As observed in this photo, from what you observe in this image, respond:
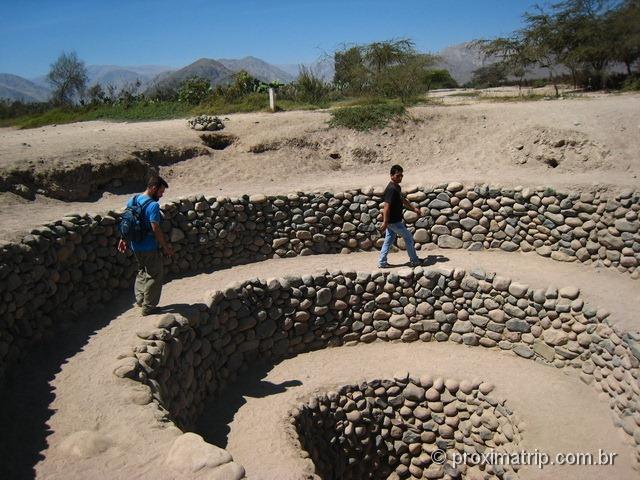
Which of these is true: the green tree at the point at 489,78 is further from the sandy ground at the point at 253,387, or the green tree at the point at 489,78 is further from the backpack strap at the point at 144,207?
the backpack strap at the point at 144,207

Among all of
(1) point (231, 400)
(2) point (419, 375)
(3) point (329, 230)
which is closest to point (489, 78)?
(3) point (329, 230)

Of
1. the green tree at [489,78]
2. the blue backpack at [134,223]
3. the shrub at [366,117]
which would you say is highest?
the green tree at [489,78]

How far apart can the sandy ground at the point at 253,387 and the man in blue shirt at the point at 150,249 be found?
1.05 feet

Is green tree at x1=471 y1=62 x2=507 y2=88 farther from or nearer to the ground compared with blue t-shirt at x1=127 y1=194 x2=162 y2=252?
farther from the ground

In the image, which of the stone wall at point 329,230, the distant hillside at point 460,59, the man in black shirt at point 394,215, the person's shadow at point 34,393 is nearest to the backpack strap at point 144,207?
the stone wall at point 329,230

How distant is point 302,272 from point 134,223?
3587 mm

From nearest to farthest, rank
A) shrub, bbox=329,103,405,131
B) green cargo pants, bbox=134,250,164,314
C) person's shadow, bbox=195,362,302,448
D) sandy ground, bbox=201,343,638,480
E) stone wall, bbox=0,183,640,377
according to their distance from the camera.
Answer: sandy ground, bbox=201,343,638,480
green cargo pants, bbox=134,250,164,314
person's shadow, bbox=195,362,302,448
stone wall, bbox=0,183,640,377
shrub, bbox=329,103,405,131

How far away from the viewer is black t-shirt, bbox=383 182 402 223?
30.1 ft

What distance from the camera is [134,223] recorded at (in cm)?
696

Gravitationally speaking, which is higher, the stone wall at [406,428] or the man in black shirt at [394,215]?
the man in black shirt at [394,215]

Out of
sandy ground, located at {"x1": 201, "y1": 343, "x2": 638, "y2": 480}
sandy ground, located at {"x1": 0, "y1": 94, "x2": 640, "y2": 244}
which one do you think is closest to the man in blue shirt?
sandy ground, located at {"x1": 201, "y1": 343, "x2": 638, "y2": 480}

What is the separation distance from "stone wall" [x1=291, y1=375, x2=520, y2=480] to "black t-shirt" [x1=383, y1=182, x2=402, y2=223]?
2651mm

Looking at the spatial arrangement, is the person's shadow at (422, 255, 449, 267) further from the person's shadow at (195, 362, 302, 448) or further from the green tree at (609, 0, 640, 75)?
the green tree at (609, 0, 640, 75)

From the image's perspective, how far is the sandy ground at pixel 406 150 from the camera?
11.2 meters
